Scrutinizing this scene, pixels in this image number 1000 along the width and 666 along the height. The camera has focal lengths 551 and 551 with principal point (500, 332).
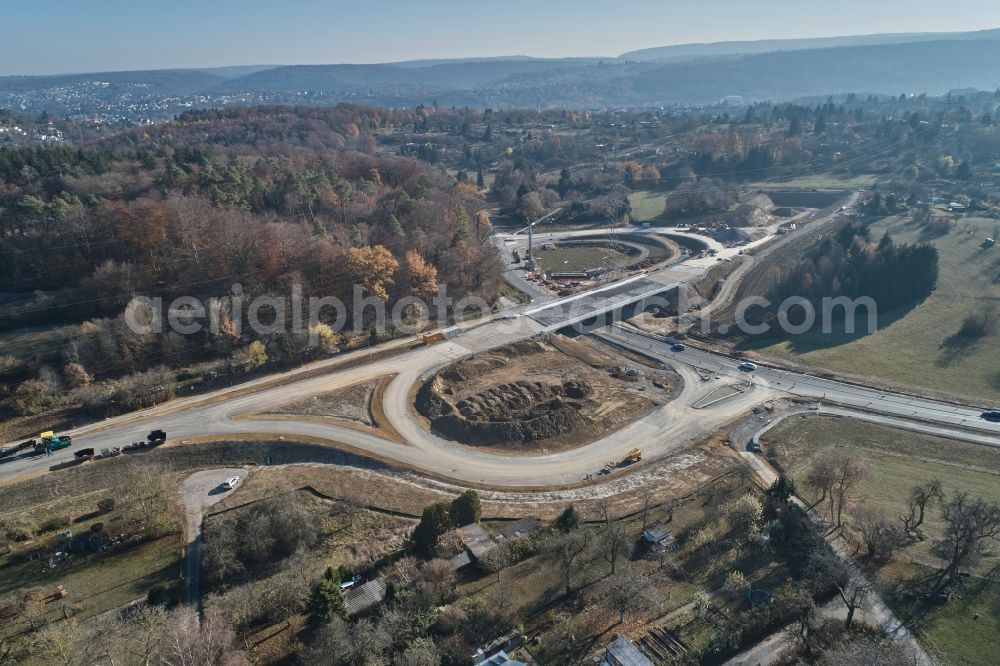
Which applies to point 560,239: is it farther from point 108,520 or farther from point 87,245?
point 108,520

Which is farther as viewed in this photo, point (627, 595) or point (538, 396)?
point (538, 396)

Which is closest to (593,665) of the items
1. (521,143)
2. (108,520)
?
(108,520)

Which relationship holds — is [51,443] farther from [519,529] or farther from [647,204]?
[647,204]

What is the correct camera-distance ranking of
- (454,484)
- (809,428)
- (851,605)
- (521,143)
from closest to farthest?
(851,605), (454,484), (809,428), (521,143)

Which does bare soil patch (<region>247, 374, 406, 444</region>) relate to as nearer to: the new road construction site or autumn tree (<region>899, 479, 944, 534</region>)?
the new road construction site

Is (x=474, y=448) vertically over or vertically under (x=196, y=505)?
under

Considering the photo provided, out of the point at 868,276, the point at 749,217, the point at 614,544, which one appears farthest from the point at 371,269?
the point at 749,217

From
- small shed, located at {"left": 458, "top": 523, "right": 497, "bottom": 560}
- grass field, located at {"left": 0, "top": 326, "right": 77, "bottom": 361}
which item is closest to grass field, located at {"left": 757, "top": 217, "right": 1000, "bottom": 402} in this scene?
small shed, located at {"left": 458, "top": 523, "right": 497, "bottom": 560}
